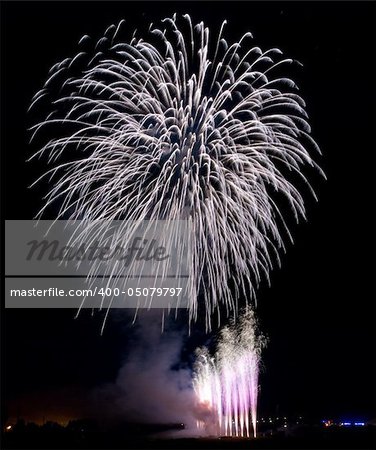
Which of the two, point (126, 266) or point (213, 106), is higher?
point (213, 106)

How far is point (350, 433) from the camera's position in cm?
3566

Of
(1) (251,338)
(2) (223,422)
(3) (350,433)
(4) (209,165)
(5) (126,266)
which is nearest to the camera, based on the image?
(4) (209,165)

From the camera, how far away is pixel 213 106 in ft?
65.2

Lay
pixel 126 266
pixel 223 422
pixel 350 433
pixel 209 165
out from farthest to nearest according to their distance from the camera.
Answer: pixel 223 422, pixel 350 433, pixel 126 266, pixel 209 165

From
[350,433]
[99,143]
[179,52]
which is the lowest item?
[350,433]

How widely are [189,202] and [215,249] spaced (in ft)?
6.24

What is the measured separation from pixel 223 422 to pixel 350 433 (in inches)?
347

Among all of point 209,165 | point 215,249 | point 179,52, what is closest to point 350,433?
point 215,249

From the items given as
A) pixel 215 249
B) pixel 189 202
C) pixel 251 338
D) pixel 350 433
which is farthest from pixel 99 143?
pixel 350 433

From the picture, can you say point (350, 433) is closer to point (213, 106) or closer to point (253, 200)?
point (253, 200)

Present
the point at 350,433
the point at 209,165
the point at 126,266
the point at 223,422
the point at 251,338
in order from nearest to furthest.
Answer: the point at 209,165, the point at 126,266, the point at 251,338, the point at 350,433, the point at 223,422

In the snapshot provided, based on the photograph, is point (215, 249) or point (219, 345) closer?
point (215, 249)

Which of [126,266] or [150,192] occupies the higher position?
[150,192]

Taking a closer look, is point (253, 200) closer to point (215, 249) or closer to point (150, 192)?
point (215, 249)
